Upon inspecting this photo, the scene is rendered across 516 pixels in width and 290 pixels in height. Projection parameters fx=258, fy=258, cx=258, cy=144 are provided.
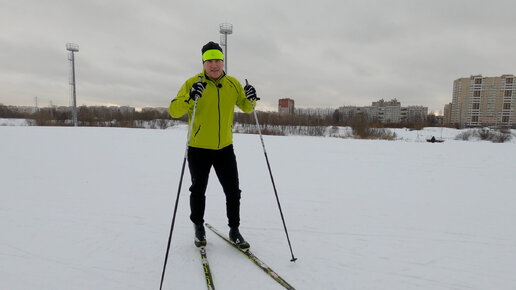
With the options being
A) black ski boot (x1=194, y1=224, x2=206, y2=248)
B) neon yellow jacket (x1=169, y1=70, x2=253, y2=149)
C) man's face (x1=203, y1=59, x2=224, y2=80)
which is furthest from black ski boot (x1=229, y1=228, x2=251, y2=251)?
man's face (x1=203, y1=59, x2=224, y2=80)

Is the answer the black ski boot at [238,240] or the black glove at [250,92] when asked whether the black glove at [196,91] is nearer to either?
the black glove at [250,92]

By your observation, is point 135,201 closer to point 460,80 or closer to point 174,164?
point 174,164

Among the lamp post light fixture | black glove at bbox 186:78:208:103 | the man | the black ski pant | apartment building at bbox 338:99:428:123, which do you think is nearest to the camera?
black glove at bbox 186:78:208:103

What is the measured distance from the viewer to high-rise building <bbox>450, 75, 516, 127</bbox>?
5756 cm

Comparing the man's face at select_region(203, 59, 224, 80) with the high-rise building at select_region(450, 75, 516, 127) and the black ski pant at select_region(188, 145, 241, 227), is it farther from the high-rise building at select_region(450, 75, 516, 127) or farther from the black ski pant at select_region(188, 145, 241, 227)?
the high-rise building at select_region(450, 75, 516, 127)

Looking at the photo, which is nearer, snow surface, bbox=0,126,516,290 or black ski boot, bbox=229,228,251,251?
snow surface, bbox=0,126,516,290

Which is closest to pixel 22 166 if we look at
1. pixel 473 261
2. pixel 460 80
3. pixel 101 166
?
pixel 101 166

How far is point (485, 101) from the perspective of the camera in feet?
197

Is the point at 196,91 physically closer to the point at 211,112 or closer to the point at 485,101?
the point at 211,112

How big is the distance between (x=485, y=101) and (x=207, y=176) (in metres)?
79.2

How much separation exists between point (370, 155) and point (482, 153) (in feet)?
10.6

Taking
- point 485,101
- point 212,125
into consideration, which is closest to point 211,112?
point 212,125

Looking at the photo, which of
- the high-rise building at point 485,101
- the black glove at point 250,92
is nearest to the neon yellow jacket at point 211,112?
the black glove at point 250,92

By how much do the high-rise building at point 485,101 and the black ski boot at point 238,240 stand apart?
67.4 meters
